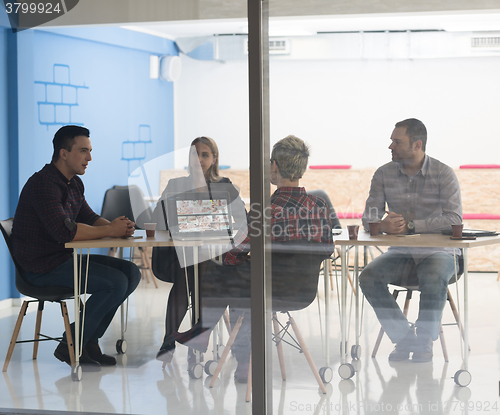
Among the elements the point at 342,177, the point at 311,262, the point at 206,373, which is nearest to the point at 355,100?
the point at 342,177

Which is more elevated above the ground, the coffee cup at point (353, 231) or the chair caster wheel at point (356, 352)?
the coffee cup at point (353, 231)

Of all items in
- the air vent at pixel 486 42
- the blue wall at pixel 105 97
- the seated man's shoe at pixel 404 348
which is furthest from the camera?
the blue wall at pixel 105 97

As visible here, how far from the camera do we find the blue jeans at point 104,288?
270cm

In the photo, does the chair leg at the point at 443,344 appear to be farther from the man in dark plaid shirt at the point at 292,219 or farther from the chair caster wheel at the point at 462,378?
the man in dark plaid shirt at the point at 292,219

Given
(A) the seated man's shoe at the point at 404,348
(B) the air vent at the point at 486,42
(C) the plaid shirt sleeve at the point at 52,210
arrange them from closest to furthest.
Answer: (B) the air vent at the point at 486,42, (A) the seated man's shoe at the point at 404,348, (C) the plaid shirt sleeve at the point at 52,210

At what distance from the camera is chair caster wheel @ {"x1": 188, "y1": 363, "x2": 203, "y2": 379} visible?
263 centimetres

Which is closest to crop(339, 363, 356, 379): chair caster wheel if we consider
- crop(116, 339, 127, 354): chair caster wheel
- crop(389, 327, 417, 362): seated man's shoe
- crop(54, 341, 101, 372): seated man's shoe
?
crop(389, 327, 417, 362): seated man's shoe

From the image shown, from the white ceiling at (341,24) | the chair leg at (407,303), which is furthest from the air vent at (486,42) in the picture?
the chair leg at (407,303)

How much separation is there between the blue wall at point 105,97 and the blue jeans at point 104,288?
27cm

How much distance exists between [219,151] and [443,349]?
1.29 meters

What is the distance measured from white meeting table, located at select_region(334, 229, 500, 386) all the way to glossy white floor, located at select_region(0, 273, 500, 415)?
1.1 inches

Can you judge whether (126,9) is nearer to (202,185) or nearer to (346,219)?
(202,185)

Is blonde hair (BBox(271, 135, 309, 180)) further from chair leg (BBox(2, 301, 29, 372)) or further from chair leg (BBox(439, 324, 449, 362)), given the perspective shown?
chair leg (BBox(2, 301, 29, 372))

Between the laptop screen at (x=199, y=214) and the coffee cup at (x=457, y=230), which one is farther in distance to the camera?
the laptop screen at (x=199, y=214)
